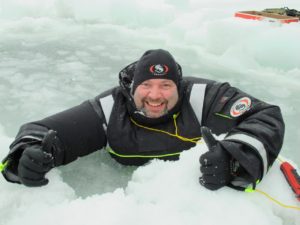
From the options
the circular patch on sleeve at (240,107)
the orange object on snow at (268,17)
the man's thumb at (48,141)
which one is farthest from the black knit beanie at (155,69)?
the orange object on snow at (268,17)

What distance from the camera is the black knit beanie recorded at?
2.23 metres

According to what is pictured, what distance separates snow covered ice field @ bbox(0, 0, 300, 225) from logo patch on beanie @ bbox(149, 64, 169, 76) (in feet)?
1.87

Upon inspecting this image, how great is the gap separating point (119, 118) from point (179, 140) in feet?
1.18

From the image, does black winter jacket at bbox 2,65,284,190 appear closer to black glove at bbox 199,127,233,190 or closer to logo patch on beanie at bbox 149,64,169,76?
logo patch on beanie at bbox 149,64,169,76

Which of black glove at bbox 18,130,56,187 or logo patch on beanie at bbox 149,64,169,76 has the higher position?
logo patch on beanie at bbox 149,64,169,76

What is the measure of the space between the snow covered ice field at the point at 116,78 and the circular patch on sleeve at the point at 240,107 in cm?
38

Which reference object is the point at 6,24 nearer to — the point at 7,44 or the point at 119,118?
the point at 7,44

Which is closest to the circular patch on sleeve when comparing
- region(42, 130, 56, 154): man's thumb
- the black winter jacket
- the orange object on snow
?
the black winter jacket

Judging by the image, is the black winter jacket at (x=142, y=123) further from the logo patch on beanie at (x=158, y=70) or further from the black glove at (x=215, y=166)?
the black glove at (x=215, y=166)

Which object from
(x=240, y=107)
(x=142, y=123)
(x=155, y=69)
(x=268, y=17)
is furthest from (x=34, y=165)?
(x=268, y=17)

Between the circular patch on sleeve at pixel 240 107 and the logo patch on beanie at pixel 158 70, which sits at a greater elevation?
the logo patch on beanie at pixel 158 70

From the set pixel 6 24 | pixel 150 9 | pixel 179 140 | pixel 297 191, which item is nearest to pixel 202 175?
pixel 297 191

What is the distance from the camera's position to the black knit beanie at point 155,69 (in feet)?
7.32

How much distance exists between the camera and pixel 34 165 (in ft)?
5.69
